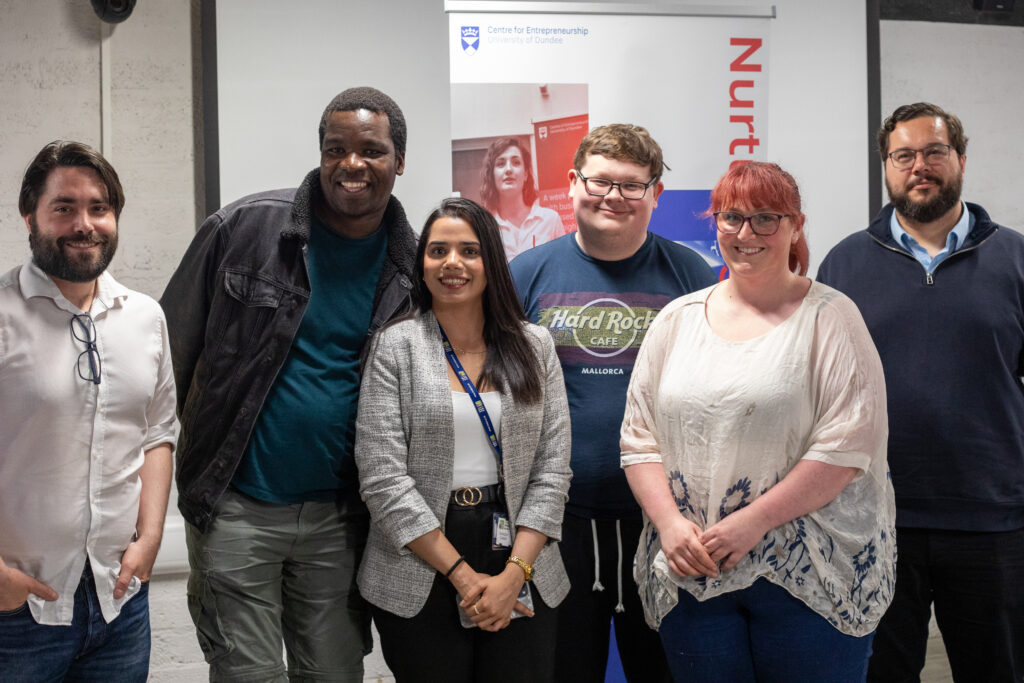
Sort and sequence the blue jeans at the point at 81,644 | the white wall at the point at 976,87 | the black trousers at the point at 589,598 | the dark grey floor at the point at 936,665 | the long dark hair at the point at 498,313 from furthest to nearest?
the white wall at the point at 976,87 < the dark grey floor at the point at 936,665 < the black trousers at the point at 589,598 < the long dark hair at the point at 498,313 < the blue jeans at the point at 81,644

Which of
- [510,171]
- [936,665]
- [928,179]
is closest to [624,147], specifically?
[510,171]

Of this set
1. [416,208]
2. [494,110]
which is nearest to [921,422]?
[494,110]

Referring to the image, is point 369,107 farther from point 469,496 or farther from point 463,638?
point 463,638

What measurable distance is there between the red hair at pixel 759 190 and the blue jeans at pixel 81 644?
4.85ft

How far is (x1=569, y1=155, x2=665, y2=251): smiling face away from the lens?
217 cm

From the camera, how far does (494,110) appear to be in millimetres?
2850

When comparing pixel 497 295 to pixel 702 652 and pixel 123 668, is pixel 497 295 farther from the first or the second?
pixel 123 668

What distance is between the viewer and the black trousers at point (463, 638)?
6.19ft

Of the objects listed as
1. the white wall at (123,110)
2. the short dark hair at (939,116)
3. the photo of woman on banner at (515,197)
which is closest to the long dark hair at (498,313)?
the photo of woman on banner at (515,197)

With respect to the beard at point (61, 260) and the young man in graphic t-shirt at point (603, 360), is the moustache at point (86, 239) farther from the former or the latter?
the young man in graphic t-shirt at point (603, 360)

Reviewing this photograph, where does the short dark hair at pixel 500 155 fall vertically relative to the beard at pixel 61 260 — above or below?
above

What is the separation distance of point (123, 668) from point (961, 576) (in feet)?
6.60

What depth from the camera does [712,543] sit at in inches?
68.5

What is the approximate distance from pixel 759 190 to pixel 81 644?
1.62 metres
